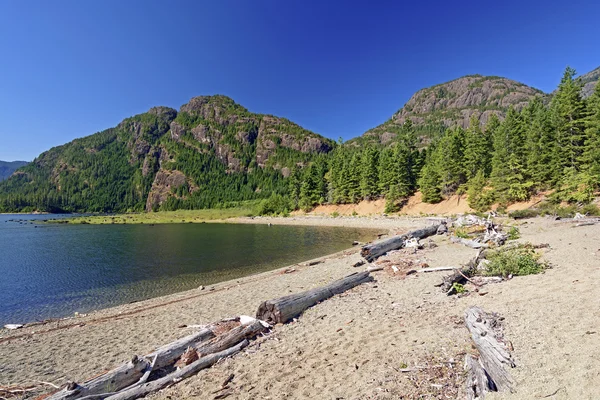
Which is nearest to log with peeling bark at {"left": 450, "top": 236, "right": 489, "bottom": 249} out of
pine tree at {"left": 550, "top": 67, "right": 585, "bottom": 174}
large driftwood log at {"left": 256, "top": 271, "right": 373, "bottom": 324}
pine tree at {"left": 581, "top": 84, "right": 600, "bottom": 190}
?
large driftwood log at {"left": 256, "top": 271, "right": 373, "bottom": 324}

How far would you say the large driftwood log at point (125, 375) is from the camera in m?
5.92

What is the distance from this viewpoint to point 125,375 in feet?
21.9

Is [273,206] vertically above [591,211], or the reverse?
[273,206]

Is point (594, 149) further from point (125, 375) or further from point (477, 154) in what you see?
point (125, 375)

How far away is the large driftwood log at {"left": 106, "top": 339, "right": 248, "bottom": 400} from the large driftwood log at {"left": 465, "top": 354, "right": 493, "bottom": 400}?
5.89 meters

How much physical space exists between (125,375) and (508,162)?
55578mm

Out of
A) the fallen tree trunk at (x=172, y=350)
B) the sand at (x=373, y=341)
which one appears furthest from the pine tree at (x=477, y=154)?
the fallen tree trunk at (x=172, y=350)

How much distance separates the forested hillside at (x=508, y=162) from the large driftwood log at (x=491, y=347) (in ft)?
125

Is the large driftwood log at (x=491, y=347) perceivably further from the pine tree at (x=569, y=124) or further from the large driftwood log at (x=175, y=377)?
the pine tree at (x=569, y=124)

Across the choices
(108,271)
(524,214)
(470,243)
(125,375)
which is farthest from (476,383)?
(524,214)

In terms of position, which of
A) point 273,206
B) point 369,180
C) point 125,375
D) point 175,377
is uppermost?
point 369,180

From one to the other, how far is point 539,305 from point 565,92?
49525 millimetres

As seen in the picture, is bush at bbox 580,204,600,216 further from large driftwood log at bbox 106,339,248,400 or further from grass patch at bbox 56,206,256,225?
grass patch at bbox 56,206,256,225

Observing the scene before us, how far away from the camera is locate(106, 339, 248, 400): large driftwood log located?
626 centimetres
